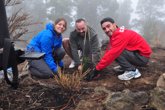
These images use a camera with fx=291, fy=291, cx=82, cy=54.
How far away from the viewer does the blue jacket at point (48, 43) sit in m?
4.78

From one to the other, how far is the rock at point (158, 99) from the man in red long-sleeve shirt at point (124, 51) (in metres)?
1.55

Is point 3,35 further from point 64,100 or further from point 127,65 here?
point 127,65

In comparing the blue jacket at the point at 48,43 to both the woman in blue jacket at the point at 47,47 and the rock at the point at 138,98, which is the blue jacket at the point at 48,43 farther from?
the rock at the point at 138,98

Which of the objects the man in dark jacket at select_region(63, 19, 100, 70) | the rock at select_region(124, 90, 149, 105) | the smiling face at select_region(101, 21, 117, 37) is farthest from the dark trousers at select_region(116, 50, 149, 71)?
the rock at select_region(124, 90, 149, 105)

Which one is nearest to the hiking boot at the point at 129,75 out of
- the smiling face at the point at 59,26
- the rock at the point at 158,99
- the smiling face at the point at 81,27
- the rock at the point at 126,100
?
the smiling face at the point at 81,27

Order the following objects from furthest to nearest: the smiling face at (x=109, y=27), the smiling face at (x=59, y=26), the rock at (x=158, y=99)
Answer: the smiling face at (x=59, y=26)
the smiling face at (x=109, y=27)
the rock at (x=158, y=99)

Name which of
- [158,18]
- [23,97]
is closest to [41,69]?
[23,97]

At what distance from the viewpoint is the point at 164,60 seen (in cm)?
→ 603

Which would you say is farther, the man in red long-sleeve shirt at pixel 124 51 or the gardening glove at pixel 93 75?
the gardening glove at pixel 93 75

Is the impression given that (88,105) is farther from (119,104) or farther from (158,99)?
(158,99)

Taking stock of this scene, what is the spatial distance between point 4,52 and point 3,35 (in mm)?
142

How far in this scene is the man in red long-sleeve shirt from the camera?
14.2 feet

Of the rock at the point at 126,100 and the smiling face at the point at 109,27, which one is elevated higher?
the smiling face at the point at 109,27

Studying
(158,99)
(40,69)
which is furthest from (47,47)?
(158,99)
